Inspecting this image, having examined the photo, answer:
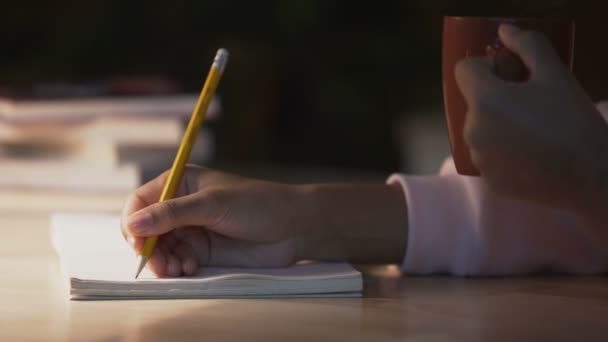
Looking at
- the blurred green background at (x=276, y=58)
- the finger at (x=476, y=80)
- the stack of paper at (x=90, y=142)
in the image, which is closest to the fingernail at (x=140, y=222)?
the finger at (x=476, y=80)

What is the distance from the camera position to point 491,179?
69 centimetres

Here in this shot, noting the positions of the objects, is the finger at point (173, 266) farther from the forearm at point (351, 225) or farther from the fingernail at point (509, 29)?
the fingernail at point (509, 29)

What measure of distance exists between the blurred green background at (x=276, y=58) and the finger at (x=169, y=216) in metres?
2.12

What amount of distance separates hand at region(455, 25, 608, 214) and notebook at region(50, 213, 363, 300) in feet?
0.66

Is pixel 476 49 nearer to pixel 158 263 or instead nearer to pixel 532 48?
pixel 532 48

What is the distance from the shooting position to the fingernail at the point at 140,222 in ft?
2.75

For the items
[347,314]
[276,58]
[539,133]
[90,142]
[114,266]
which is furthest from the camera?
[276,58]

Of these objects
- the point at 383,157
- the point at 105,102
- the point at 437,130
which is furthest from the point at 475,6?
the point at 105,102

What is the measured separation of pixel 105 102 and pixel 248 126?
1671 mm

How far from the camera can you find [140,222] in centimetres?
84

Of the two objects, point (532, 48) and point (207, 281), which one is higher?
point (532, 48)

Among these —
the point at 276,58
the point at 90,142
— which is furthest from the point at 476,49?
the point at 276,58

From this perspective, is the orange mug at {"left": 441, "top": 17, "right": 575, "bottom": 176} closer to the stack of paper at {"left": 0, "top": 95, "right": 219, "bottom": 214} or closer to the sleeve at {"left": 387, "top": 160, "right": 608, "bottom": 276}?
the sleeve at {"left": 387, "top": 160, "right": 608, "bottom": 276}

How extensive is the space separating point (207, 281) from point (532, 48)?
0.99 feet
